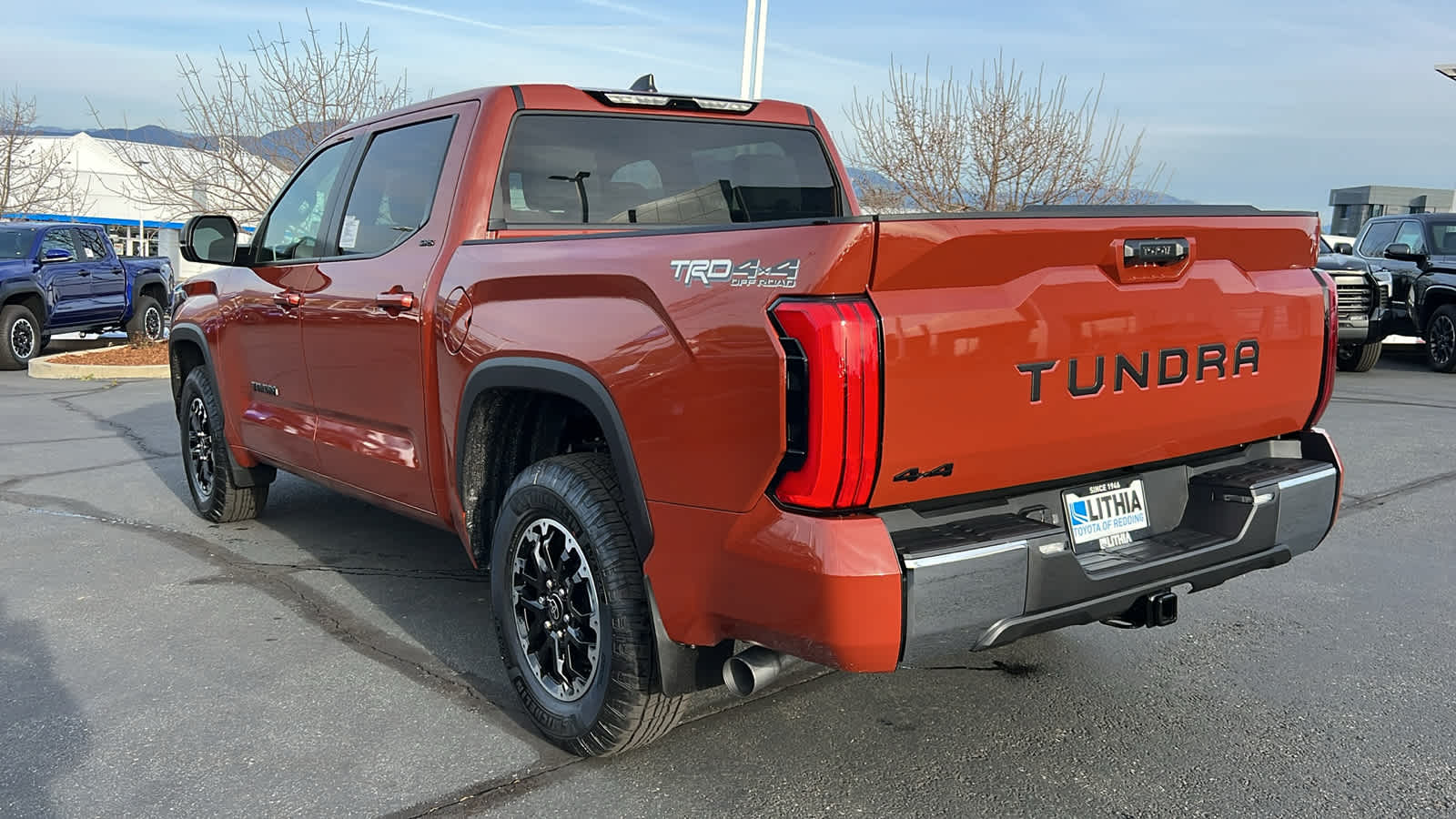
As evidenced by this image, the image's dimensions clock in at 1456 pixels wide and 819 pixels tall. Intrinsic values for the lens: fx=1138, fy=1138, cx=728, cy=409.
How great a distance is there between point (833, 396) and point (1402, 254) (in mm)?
14292

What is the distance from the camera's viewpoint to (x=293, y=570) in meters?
5.27

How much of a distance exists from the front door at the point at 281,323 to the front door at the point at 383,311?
0.16 metres

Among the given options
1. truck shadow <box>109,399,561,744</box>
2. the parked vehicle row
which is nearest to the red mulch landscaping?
truck shadow <box>109,399,561,744</box>

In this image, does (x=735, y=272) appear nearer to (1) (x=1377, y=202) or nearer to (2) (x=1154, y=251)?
(2) (x=1154, y=251)

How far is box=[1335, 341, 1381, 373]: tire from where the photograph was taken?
45.9ft

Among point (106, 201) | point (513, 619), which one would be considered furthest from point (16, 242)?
point (106, 201)

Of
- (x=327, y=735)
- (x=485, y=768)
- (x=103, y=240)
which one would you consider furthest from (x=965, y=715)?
(x=103, y=240)

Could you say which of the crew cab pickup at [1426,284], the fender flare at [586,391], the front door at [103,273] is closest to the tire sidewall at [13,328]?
the front door at [103,273]

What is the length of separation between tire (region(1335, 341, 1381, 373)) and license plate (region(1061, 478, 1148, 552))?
497 inches

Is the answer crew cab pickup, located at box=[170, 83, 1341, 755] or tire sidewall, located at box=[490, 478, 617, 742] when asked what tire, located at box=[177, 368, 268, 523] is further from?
tire sidewall, located at box=[490, 478, 617, 742]

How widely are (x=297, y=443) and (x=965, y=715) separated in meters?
Result: 3.02

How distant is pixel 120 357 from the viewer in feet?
49.2

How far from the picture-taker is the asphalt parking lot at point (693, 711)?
10.1ft

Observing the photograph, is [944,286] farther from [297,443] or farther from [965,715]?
[297,443]
